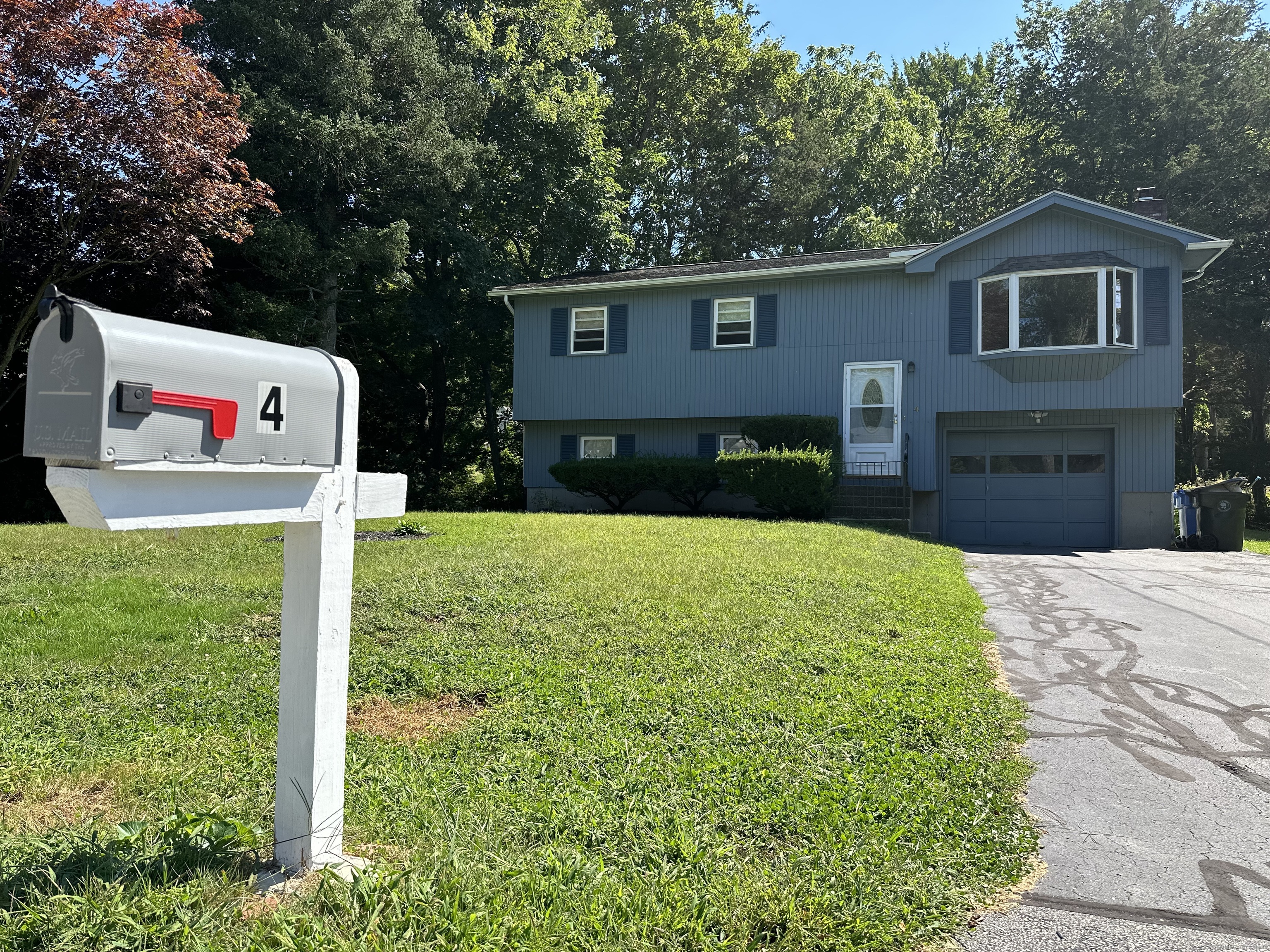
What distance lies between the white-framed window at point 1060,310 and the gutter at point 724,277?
1829 mm

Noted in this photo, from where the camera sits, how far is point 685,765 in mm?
3617

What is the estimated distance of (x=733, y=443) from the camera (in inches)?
701

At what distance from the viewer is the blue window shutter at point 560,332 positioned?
1895cm

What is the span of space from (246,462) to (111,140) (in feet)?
46.5

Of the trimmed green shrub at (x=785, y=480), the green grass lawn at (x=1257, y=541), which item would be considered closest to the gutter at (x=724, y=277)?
the trimmed green shrub at (x=785, y=480)

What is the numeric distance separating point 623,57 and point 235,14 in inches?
528

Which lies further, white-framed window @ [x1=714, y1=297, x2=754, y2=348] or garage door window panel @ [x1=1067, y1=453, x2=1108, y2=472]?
white-framed window @ [x1=714, y1=297, x2=754, y2=348]

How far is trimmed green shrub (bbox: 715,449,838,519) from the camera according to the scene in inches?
538

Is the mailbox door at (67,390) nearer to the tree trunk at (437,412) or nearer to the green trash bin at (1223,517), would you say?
the green trash bin at (1223,517)

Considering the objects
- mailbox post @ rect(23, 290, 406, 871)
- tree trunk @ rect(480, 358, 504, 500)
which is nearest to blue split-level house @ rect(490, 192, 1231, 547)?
tree trunk @ rect(480, 358, 504, 500)

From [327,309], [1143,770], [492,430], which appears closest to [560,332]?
[327,309]

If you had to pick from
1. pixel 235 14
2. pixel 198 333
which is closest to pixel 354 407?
pixel 198 333

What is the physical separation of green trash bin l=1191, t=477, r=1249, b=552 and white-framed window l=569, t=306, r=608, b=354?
11795 mm

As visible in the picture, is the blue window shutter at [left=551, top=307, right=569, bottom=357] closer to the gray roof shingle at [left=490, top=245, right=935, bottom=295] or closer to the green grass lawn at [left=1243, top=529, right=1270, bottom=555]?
the gray roof shingle at [left=490, top=245, right=935, bottom=295]
